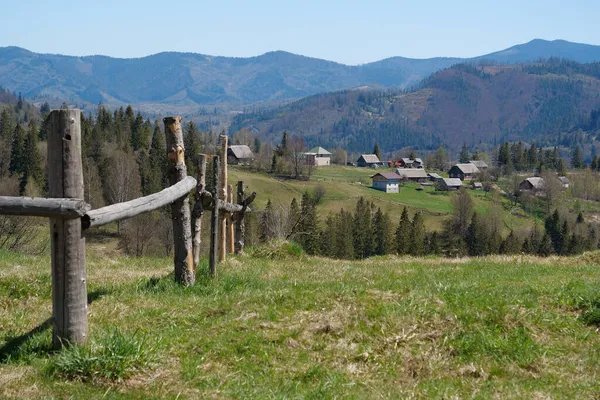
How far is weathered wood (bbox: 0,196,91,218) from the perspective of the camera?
7141mm

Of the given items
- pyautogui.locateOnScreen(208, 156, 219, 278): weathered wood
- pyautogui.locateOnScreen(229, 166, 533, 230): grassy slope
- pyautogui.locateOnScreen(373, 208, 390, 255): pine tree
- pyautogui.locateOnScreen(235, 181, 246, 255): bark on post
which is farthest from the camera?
pyautogui.locateOnScreen(229, 166, 533, 230): grassy slope

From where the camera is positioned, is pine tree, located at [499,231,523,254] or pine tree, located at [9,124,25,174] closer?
pine tree, located at [9,124,25,174]

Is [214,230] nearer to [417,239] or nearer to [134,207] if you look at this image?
[134,207]

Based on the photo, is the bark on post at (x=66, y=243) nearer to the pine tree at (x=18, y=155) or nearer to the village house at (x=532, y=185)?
the pine tree at (x=18, y=155)

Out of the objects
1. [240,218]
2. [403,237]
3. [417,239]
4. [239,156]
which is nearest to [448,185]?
[239,156]

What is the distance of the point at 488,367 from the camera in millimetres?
8023

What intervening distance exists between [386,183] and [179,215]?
171m

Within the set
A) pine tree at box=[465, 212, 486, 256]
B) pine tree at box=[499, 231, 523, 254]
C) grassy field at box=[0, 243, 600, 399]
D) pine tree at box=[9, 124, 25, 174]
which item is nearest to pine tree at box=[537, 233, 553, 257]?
pine tree at box=[499, 231, 523, 254]

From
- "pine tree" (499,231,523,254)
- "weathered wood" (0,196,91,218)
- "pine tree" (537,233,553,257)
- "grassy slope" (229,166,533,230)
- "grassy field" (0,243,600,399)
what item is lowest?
"pine tree" (537,233,553,257)

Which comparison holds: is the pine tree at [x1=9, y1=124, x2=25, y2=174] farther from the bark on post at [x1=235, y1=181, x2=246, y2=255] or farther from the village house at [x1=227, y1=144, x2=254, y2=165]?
the bark on post at [x1=235, y1=181, x2=246, y2=255]

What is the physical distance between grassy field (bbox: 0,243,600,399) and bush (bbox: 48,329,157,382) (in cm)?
2

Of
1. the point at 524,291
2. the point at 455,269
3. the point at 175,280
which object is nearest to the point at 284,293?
the point at 175,280

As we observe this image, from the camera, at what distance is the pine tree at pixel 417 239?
3984 inches

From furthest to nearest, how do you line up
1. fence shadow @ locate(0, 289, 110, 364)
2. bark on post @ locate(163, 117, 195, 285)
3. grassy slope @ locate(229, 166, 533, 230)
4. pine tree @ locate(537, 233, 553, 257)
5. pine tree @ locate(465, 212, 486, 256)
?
grassy slope @ locate(229, 166, 533, 230) < pine tree @ locate(465, 212, 486, 256) < pine tree @ locate(537, 233, 553, 257) < bark on post @ locate(163, 117, 195, 285) < fence shadow @ locate(0, 289, 110, 364)
